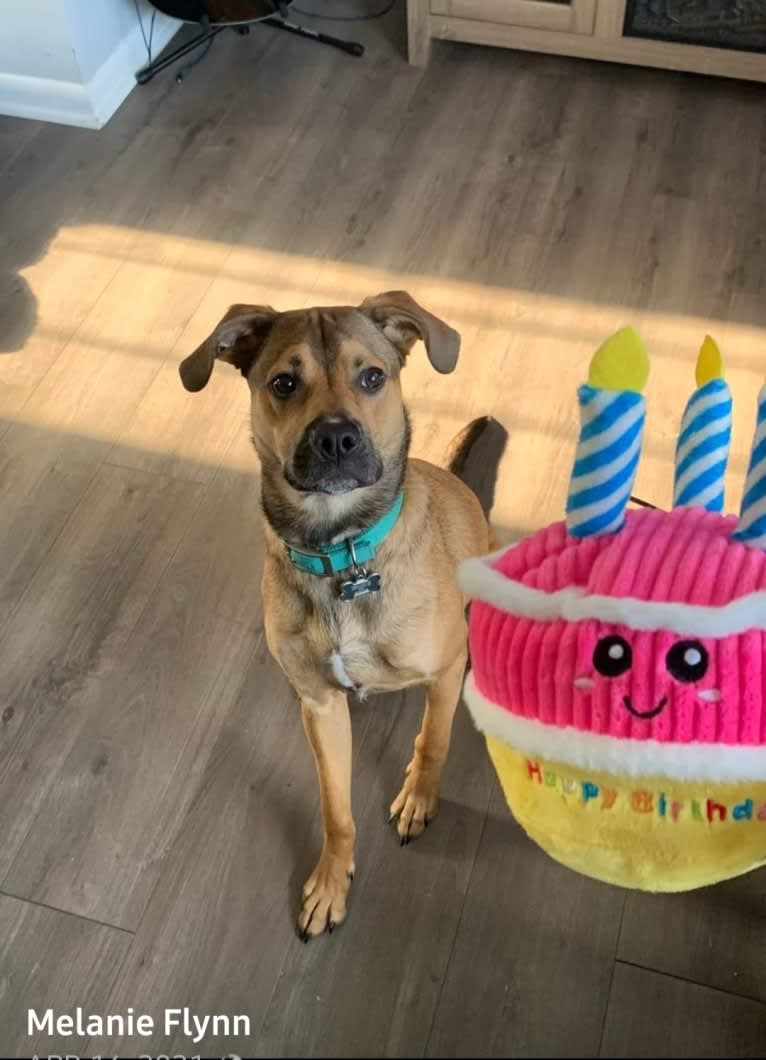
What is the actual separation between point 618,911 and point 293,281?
80.3 inches

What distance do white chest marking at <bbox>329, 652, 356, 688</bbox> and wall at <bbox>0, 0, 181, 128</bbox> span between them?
2.69 m

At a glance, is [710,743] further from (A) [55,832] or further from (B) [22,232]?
(B) [22,232]

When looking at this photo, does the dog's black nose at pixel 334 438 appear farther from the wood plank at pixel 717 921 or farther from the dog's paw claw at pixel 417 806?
the wood plank at pixel 717 921

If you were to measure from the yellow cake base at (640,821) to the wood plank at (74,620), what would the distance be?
4.46ft

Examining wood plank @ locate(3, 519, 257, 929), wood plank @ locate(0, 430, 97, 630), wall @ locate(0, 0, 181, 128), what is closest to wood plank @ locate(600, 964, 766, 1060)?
wood plank @ locate(3, 519, 257, 929)

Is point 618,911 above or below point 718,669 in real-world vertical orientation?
below

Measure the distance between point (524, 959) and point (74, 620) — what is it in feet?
5.51

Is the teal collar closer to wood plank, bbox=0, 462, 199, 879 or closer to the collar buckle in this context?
the collar buckle

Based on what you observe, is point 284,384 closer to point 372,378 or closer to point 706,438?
point 372,378

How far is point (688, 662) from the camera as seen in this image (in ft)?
3.15

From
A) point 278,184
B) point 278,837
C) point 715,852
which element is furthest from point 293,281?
point 715,852

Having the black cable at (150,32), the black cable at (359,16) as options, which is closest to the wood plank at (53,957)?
the black cable at (150,32)

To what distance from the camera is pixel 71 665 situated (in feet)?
7.62

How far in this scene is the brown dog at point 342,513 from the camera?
1624 millimetres
